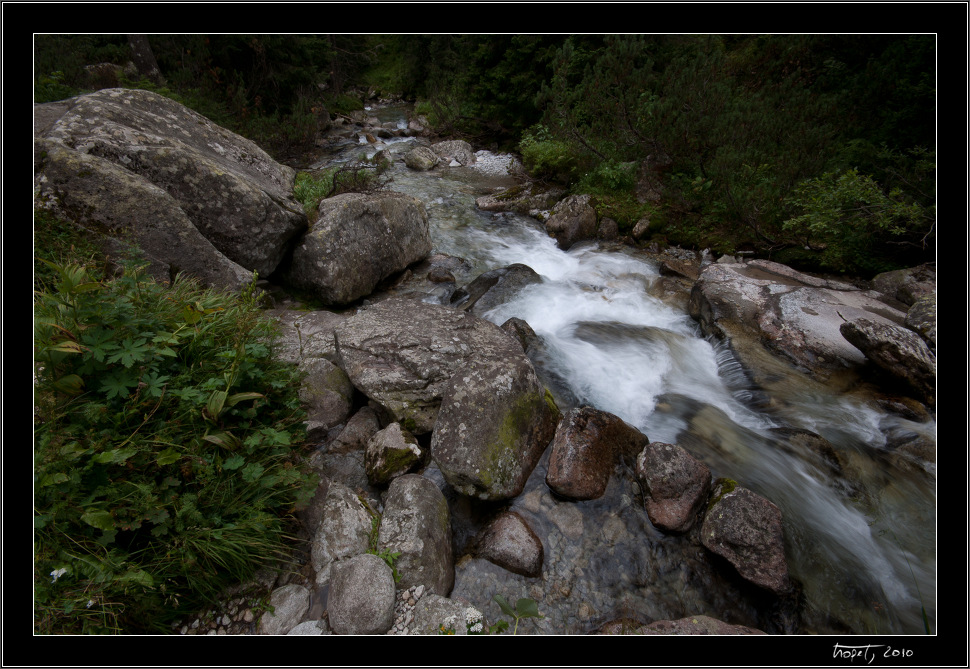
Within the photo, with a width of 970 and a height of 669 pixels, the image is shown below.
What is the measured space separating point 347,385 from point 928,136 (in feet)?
32.9

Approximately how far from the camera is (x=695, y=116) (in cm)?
885

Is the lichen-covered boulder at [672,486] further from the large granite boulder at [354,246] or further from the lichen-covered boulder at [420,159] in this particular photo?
the lichen-covered boulder at [420,159]

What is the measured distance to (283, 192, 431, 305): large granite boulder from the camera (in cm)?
627

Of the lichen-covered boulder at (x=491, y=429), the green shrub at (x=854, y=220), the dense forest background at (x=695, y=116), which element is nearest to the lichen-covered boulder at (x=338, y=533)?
the lichen-covered boulder at (x=491, y=429)

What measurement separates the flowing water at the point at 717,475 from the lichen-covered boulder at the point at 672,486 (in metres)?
0.13

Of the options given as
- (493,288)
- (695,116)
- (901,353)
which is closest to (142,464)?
(493,288)

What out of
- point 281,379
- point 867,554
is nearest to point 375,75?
point 281,379

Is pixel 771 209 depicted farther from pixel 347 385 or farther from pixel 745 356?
pixel 347 385

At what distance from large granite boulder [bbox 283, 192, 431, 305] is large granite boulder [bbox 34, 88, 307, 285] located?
1.22 ft

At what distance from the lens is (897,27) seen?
9.75ft

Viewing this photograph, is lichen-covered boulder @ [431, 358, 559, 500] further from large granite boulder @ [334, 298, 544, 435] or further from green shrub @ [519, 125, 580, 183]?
green shrub @ [519, 125, 580, 183]

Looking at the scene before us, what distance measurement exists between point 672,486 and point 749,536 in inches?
25.0

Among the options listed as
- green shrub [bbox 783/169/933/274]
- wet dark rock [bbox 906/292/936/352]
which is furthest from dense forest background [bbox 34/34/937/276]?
wet dark rock [bbox 906/292/936/352]

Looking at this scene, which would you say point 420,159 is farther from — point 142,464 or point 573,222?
point 142,464
